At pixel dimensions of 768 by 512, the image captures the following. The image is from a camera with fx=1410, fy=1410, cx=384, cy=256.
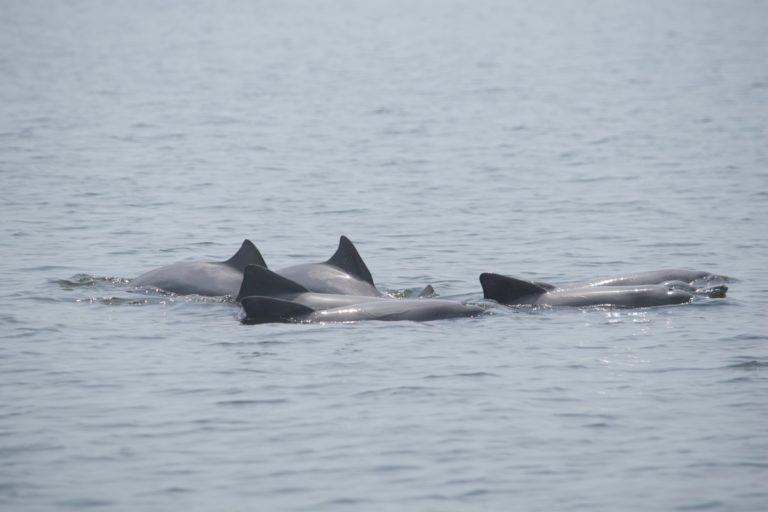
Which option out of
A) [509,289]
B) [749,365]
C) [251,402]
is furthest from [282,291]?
[749,365]

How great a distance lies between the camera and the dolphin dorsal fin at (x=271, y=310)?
16.2 m

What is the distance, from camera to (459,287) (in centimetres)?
1888

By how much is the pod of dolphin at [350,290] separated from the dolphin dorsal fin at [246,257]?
0.01 metres

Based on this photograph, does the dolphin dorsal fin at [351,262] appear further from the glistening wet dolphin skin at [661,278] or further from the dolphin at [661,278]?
the dolphin at [661,278]

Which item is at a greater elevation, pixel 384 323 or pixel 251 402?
pixel 384 323

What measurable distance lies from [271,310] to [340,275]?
1.84 m

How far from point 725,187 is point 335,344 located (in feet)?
49.9

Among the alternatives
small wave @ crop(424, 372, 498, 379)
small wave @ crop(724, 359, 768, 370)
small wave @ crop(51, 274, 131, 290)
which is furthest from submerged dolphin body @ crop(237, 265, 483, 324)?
small wave @ crop(724, 359, 768, 370)

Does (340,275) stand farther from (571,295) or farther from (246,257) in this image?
(571,295)

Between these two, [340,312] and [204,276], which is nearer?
[340,312]

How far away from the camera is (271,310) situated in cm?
1631

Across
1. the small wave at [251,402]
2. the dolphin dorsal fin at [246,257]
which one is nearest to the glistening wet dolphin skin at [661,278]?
the dolphin dorsal fin at [246,257]

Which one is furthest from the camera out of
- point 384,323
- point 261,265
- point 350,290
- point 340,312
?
point 261,265

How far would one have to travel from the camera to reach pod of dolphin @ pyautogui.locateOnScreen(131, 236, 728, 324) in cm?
1638
